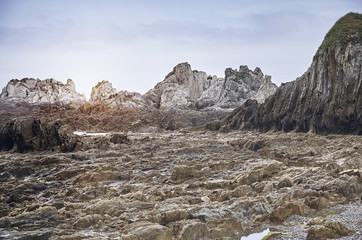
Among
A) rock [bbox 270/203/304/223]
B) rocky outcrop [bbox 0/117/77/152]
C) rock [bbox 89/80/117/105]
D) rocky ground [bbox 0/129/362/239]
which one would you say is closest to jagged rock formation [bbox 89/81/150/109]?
rock [bbox 89/80/117/105]

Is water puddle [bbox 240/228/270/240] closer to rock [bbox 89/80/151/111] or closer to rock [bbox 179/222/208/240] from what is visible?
rock [bbox 179/222/208/240]

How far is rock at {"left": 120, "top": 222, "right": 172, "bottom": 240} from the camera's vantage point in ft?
58.5

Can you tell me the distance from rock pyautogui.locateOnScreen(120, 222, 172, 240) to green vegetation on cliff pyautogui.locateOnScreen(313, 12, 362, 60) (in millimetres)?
65443

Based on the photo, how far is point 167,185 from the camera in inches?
1284

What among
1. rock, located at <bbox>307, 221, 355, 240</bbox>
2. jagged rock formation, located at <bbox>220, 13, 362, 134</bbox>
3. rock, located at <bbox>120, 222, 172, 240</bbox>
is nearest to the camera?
rock, located at <bbox>307, 221, 355, 240</bbox>

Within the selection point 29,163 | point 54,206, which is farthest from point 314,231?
point 29,163

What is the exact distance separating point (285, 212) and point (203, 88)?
6291 inches

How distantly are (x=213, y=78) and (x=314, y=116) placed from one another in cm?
11962

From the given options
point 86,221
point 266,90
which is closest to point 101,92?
point 266,90

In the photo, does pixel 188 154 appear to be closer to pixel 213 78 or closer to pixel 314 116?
pixel 314 116

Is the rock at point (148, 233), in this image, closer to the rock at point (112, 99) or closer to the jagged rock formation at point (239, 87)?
the jagged rock formation at point (239, 87)

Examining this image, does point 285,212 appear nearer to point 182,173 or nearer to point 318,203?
point 318,203

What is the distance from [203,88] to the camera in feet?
588

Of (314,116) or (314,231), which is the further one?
(314,116)
